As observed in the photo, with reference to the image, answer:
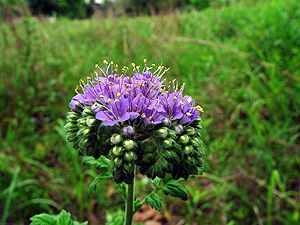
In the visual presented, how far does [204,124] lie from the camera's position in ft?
13.2

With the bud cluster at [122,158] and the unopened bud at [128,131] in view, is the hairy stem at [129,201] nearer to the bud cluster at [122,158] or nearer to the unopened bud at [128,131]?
the bud cluster at [122,158]

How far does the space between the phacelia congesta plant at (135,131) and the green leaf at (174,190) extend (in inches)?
5.5

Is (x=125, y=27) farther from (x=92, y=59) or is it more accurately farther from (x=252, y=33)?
(x=252, y=33)

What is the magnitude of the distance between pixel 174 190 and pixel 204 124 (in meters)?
2.52

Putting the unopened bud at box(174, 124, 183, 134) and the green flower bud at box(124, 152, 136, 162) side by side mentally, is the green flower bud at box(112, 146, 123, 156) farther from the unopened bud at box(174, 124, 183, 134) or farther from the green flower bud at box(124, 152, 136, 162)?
the unopened bud at box(174, 124, 183, 134)

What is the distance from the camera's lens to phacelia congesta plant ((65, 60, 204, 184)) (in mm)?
1424

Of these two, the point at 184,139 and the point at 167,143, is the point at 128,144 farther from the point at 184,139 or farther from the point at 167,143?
the point at 184,139

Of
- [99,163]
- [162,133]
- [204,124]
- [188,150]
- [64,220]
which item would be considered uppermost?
[162,133]

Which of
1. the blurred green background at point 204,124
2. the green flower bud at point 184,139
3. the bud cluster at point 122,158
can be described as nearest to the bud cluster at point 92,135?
the bud cluster at point 122,158

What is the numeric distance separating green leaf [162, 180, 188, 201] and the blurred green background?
1565 mm

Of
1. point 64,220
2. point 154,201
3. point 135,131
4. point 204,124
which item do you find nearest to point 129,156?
point 135,131

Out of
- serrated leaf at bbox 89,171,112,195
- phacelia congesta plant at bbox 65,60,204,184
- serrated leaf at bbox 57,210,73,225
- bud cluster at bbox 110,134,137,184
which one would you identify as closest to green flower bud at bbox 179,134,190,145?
phacelia congesta plant at bbox 65,60,204,184

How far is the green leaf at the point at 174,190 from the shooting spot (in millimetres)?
1628

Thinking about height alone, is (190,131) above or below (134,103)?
below
